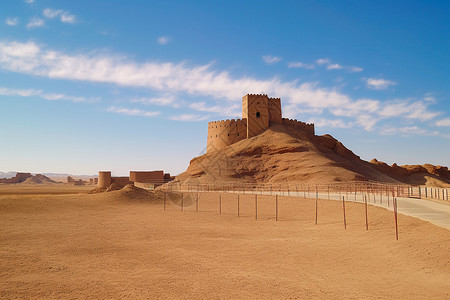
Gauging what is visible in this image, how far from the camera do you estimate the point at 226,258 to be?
1321 cm

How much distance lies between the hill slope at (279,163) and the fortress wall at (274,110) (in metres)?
2.73

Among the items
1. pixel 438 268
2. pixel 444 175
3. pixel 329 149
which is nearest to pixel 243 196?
pixel 438 268

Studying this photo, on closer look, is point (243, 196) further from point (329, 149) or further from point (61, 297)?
point (329, 149)

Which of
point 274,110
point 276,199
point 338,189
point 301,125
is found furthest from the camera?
point 301,125

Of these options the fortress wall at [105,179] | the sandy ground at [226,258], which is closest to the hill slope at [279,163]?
the fortress wall at [105,179]

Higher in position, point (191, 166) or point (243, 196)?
point (191, 166)

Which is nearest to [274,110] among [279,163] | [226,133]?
[226,133]

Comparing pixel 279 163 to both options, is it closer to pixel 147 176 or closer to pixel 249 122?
pixel 249 122

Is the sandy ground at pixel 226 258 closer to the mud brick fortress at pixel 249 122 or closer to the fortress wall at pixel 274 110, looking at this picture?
the mud brick fortress at pixel 249 122

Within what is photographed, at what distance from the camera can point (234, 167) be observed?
58.4 m

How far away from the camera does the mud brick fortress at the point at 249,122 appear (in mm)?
67188

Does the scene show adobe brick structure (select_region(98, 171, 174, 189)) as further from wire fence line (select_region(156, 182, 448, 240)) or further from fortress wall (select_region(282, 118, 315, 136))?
fortress wall (select_region(282, 118, 315, 136))

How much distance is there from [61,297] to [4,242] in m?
9.19

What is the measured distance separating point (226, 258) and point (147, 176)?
51.1 metres
